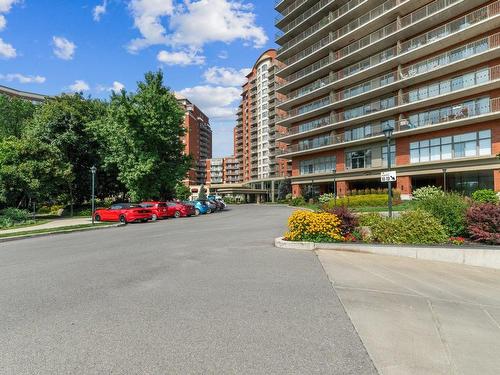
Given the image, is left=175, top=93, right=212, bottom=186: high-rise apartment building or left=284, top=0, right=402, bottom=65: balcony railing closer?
left=284, top=0, right=402, bottom=65: balcony railing

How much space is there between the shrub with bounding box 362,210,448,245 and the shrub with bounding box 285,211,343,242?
1217 mm

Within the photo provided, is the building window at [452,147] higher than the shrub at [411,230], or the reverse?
the building window at [452,147]

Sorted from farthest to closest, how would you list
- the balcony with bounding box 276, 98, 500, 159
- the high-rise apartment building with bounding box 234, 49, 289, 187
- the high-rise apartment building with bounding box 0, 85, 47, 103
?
the high-rise apartment building with bounding box 0, 85, 47, 103
the high-rise apartment building with bounding box 234, 49, 289, 187
the balcony with bounding box 276, 98, 500, 159

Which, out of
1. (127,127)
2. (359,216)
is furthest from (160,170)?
(359,216)

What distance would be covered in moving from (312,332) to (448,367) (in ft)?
4.90

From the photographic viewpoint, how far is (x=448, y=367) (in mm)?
3477

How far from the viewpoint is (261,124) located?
104 m

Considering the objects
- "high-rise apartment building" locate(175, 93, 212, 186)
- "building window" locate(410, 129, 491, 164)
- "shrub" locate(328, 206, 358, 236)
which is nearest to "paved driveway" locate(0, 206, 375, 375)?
"shrub" locate(328, 206, 358, 236)

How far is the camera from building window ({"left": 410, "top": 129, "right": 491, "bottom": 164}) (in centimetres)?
3066

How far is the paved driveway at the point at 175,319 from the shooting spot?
354 centimetres

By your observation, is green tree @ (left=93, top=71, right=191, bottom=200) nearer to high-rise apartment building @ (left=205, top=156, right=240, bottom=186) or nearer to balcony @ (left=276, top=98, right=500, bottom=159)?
balcony @ (left=276, top=98, right=500, bottom=159)

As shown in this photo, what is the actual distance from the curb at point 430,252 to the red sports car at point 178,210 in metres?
20.2

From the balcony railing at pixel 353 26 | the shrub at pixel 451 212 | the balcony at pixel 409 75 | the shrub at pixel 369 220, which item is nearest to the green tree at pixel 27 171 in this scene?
the shrub at pixel 369 220

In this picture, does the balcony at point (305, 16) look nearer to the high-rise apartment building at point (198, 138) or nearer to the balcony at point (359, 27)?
the balcony at point (359, 27)
